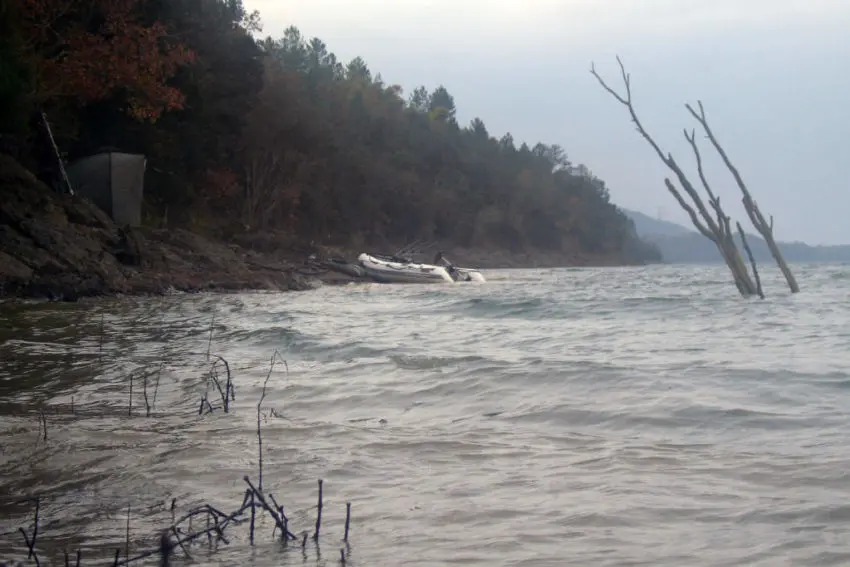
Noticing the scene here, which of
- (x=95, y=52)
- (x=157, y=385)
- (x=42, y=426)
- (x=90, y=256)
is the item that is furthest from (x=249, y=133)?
(x=42, y=426)

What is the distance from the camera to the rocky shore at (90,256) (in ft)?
57.2

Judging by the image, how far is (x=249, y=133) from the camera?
147ft

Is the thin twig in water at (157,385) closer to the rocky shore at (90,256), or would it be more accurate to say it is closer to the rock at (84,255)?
the rocky shore at (90,256)

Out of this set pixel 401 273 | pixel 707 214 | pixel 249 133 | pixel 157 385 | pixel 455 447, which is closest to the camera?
pixel 455 447

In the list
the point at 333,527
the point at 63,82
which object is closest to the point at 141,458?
the point at 333,527

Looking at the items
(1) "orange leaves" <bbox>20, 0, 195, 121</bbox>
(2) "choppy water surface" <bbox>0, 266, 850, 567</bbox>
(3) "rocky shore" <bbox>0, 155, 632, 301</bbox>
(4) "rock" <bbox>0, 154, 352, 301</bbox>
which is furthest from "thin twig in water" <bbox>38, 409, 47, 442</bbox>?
(1) "orange leaves" <bbox>20, 0, 195, 121</bbox>

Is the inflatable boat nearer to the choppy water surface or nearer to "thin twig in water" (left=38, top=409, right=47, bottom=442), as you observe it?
the choppy water surface

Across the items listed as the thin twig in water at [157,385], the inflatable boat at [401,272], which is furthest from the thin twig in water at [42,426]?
the inflatable boat at [401,272]

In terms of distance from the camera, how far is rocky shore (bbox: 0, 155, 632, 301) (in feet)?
57.2

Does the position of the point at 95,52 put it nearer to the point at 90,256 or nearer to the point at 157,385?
the point at 90,256

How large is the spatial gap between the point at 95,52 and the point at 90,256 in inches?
280

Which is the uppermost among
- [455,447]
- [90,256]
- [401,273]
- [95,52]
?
[95,52]

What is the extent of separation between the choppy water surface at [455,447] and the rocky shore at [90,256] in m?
7.12

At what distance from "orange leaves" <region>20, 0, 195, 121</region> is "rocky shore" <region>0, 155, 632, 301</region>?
3419mm
